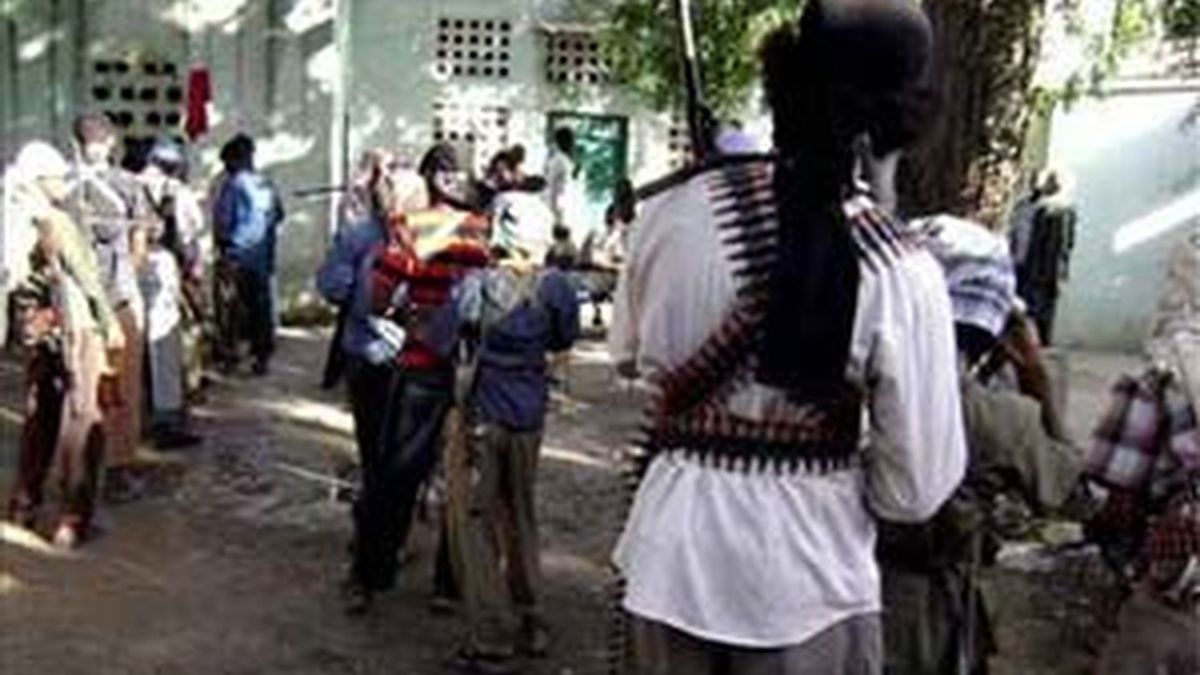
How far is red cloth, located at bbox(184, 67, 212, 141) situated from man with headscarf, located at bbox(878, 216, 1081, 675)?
38.7 ft

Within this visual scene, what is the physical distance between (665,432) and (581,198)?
15.9 m

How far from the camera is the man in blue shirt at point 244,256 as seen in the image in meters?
11.9

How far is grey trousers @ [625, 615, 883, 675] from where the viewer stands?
2.91 metres

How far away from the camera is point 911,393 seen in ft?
9.30

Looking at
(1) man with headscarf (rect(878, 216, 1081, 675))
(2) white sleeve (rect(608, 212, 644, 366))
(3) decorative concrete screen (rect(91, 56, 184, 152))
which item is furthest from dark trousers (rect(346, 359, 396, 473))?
(3) decorative concrete screen (rect(91, 56, 184, 152))

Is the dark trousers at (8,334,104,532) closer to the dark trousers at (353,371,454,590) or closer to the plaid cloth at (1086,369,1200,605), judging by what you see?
the dark trousers at (353,371,454,590)

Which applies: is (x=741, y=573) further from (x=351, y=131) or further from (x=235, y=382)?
(x=351, y=131)

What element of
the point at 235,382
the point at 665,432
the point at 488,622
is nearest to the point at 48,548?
the point at 488,622

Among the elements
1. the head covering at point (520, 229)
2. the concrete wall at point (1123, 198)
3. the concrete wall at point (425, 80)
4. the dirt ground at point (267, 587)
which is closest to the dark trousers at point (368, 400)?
the dirt ground at point (267, 587)

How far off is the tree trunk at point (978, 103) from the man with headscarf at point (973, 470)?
3.39m

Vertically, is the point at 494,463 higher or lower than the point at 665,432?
lower

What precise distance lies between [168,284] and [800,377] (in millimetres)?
7102

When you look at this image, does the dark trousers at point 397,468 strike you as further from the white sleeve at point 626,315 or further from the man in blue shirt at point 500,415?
the white sleeve at point 626,315

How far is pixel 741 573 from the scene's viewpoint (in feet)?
9.48
